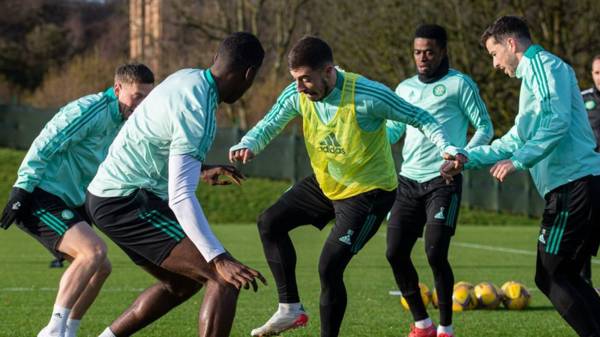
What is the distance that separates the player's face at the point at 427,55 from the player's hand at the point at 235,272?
384 cm

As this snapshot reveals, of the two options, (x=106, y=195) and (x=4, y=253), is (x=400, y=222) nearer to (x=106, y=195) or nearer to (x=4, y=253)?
(x=106, y=195)

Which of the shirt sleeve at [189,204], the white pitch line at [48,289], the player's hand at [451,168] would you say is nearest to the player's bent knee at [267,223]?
the player's hand at [451,168]

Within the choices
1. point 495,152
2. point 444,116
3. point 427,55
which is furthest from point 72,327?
point 427,55

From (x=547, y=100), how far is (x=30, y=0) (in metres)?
59.9

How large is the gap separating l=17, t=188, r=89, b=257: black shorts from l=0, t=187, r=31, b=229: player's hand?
7 cm

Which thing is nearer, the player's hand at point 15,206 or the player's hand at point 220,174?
the player's hand at point 220,174

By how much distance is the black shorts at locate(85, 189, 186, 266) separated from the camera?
662 centimetres

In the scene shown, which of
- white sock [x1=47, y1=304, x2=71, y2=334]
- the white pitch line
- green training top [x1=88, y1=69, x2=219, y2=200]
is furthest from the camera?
the white pitch line

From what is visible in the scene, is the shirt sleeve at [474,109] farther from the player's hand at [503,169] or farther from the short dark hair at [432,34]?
the player's hand at [503,169]

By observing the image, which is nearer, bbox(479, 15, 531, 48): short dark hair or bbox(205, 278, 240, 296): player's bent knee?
bbox(205, 278, 240, 296): player's bent knee

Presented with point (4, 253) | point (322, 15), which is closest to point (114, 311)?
point (4, 253)

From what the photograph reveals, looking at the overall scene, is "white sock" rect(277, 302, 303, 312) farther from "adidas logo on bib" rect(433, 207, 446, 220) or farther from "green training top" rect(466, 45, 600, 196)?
"green training top" rect(466, 45, 600, 196)

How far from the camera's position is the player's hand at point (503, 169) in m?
7.01

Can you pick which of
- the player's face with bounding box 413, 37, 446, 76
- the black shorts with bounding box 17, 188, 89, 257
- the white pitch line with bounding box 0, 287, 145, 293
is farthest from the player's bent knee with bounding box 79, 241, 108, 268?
the white pitch line with bounding box 0, 287, 145, 293
